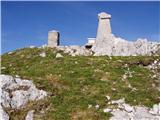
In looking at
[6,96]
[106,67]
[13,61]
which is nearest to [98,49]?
[13,61]

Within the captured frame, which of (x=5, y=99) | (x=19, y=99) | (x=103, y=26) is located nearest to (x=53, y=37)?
(x=103, y=26)

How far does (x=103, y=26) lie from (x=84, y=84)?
737 inches

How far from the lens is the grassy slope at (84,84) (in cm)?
2534

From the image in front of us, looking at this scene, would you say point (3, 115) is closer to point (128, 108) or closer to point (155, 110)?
point (128, 108)

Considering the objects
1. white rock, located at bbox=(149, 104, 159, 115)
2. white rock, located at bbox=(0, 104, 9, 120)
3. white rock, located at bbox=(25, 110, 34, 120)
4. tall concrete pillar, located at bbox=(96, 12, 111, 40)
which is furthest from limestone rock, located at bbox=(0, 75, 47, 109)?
tall concrete pillar, located at bbox=(96, 12, 111, 40)

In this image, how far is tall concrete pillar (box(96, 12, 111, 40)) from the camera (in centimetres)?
4606

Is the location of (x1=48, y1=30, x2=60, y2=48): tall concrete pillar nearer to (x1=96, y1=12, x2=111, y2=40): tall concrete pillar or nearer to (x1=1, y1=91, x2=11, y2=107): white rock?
(x1=96, y1=12, x2=111, y2=40): tall concrete pillar

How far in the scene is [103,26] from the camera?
152ft

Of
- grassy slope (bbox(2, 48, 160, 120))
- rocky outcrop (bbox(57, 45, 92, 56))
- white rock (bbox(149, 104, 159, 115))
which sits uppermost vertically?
rocky outcrop (bbox(57, 45, 92, 56))

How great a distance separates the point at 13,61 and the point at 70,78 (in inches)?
469

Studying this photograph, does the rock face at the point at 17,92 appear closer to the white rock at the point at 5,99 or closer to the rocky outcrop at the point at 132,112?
the white rock at the point at 5,99

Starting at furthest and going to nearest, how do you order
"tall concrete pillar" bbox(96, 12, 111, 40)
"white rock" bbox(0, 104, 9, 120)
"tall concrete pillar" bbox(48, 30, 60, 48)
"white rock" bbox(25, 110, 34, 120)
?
"tall concrete pillar" bbox(48, 30, 60, 48), "tall concrete pillar" bbox(96, 12, 111, 40), "white rock" bbox(25, 110, 34, 120), "white rock" bbox(0, 104, 9, 120)

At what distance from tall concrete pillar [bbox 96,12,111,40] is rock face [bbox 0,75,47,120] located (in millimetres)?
19518

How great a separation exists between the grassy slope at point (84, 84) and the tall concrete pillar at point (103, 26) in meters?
10.3
